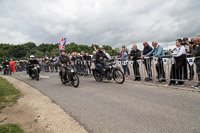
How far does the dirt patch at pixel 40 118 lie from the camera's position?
3240 millimetres

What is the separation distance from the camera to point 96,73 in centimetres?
940

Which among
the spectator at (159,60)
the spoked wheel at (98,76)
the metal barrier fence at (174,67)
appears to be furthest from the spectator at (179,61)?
the spoked wheel at (98,76)

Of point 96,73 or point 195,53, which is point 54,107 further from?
point 195,53

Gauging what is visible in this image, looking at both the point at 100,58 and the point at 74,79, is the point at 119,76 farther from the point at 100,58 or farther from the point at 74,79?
the point at 74,79

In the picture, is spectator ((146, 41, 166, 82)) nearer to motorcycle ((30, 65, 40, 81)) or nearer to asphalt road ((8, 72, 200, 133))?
asphalt road ((8, 72, 200, 133))

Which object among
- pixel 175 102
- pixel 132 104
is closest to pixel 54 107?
pixel 132 104

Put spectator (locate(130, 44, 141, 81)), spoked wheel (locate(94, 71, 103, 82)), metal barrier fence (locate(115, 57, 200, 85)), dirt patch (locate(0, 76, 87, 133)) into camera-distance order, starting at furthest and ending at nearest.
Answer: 1. spoked wheel (locate(94, 71, 103, 82))
2. spectator (locate(130, 44, 141, 81))
3. metal barrier fence (locate(115, 57, 200, 85))
4. dirt patch (locate(0, 76, 87, 133))

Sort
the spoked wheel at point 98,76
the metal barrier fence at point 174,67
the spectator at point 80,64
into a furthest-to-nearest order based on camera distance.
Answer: the spectator at point 80,64 < the spoked wheel at point 98,76 < the metal barrier fence at point 174,67

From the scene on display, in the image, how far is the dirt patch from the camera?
10.6 ft

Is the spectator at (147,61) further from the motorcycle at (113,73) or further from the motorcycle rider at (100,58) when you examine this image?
the motorcycle rider at (100,58)

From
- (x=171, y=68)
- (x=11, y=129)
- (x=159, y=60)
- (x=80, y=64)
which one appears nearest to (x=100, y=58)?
(x=159, y=60)

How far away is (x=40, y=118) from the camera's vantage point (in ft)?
12.7

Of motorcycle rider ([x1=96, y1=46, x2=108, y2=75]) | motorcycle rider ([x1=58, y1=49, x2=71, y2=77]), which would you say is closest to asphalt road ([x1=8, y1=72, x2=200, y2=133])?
motorcycle rider ([x1=58, y1=49, x2=71, y2=77])

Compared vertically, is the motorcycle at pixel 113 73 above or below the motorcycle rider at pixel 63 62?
below
